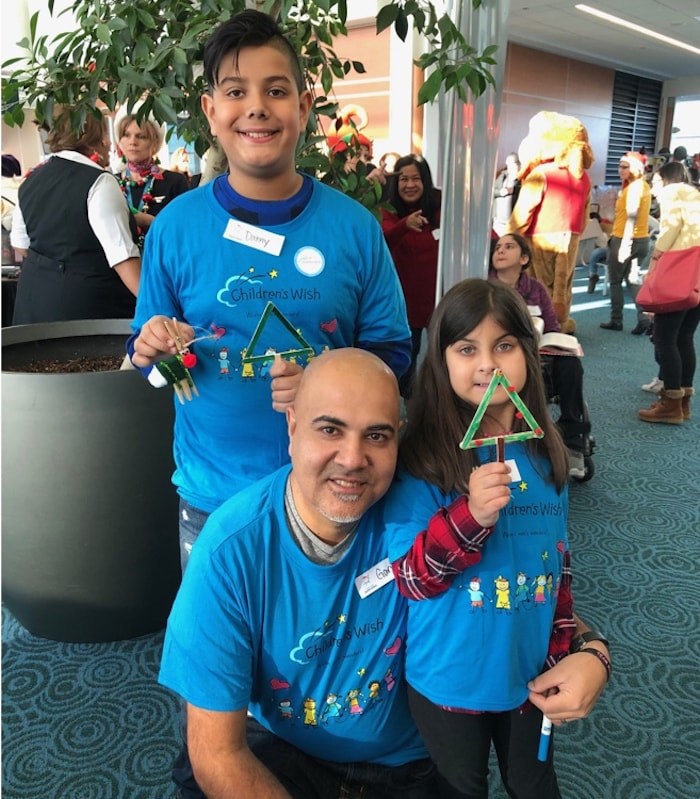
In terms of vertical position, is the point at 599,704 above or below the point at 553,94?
below

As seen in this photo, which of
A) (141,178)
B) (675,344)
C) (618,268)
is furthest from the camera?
(618,268)

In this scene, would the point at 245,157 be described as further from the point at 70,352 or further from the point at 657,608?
the point at 657,608

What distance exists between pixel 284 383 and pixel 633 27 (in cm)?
1041

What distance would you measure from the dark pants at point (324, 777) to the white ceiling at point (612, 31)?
28.1 feet

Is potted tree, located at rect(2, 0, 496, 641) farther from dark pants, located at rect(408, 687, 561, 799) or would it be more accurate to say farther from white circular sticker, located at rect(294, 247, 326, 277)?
dark pants, located at rect(408, 687, 561, 799)

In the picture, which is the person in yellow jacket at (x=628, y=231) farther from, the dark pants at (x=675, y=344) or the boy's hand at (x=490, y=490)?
the boy's hand at (x=490, y=490)

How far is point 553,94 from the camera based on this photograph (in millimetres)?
11336

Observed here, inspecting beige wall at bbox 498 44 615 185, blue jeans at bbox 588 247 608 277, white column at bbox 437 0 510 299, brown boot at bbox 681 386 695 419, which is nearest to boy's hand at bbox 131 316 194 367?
white column at bbox 437 0 510 299

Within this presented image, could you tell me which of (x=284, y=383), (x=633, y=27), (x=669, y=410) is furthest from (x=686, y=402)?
(x=633, y=27)

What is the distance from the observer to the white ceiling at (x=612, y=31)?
8.25m

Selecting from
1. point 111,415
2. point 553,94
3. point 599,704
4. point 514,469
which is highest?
point 553,94

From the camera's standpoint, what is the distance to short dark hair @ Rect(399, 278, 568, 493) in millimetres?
1244

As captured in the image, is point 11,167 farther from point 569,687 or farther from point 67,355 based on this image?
point 569,687

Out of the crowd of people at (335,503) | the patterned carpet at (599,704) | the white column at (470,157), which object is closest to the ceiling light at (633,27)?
the white column at (470,157)
